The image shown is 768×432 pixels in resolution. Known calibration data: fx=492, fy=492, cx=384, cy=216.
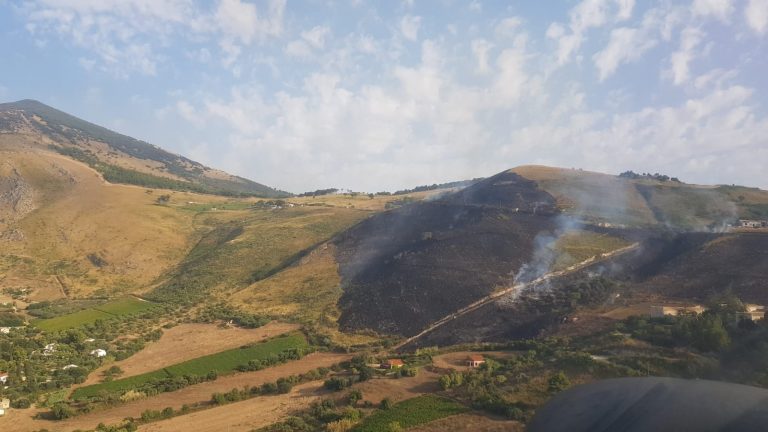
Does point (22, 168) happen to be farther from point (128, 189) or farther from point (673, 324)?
point (673, 324)

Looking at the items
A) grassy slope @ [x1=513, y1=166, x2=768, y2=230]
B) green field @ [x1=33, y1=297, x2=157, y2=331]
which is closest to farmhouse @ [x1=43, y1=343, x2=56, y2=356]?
green field @ [x1=33, y1=297, x2=157, y2=331]

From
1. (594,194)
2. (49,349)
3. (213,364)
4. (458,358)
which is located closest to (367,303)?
(458,358)

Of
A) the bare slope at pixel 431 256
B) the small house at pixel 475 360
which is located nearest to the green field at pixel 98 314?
the bare slope at pixel 431 256

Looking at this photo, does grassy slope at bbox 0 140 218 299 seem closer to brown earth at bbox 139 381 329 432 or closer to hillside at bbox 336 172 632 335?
hillside at bbox 336 172 632 335

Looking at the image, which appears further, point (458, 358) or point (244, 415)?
point (458, 358)

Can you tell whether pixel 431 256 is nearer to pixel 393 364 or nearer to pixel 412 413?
pixel 393 364
